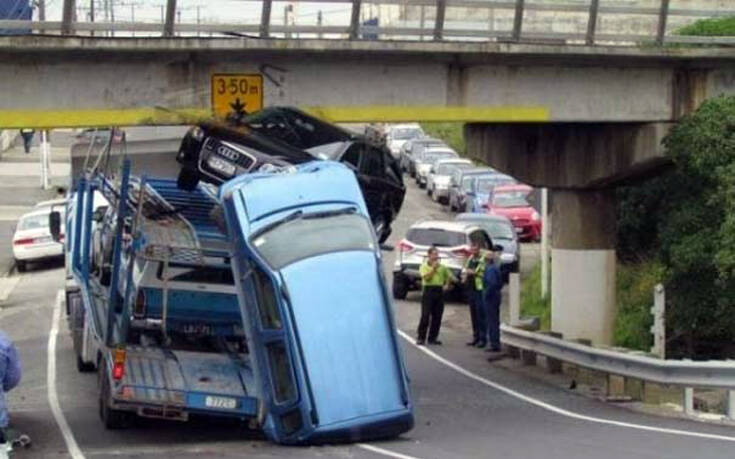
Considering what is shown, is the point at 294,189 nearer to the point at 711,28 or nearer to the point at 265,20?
the point at 265,20

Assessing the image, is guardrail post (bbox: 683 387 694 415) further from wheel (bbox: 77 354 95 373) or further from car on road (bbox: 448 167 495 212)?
car on road (bbox: 448 167 495 212)

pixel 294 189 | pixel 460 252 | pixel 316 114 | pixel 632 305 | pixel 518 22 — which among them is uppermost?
pixel 518 22

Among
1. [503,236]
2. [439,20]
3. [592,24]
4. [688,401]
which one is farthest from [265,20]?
[503,236]

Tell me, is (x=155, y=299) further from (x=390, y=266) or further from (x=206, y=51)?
(x=390, y=266)

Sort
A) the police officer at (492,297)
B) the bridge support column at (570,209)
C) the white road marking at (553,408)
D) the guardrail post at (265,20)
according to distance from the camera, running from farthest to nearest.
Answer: the bridge support column at (570,209) → the police officer at (492,297) → the guardrail post at (265,20) → the white road marking at (553,408)

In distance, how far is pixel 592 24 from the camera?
27766 mm

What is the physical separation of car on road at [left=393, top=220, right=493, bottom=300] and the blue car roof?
17.8 metres

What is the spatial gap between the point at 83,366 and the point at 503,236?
18.1 meters

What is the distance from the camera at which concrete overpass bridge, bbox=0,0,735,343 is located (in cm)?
2344

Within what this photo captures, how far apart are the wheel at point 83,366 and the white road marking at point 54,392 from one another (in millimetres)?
390

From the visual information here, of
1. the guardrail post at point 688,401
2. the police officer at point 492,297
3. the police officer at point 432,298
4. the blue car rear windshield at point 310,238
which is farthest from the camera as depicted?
the police officer at point 432,298

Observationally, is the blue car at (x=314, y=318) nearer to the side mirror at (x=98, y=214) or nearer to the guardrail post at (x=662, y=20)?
the side mirror at (x=98, y=214)

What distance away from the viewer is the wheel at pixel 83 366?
1046 inches

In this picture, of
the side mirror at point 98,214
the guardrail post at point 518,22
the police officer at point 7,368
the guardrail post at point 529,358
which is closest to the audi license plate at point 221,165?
the side mirror at point 98,214
